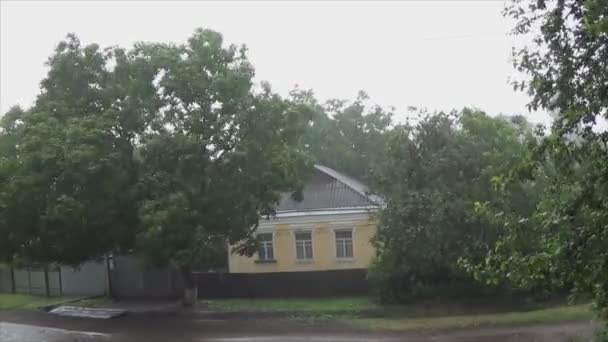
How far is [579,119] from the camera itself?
6633 millimetres

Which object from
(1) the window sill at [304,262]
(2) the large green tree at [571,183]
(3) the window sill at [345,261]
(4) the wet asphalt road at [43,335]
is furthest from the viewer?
(1) the window sill at [304,262]

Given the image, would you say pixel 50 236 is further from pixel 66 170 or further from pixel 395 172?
pixel 395 172

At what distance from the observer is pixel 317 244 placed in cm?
3003

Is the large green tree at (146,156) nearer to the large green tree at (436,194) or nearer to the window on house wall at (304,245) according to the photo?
the large green tree at (436,194)

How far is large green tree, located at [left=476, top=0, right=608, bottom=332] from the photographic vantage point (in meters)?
6.43

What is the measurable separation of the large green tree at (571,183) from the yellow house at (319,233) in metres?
20.6

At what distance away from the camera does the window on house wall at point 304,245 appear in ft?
99.3

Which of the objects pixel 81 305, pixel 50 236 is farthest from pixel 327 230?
pixel 50 236

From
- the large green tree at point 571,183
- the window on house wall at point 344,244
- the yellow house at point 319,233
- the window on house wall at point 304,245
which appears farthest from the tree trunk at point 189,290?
the large green tree at point 571,183

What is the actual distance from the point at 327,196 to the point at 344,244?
2226mm

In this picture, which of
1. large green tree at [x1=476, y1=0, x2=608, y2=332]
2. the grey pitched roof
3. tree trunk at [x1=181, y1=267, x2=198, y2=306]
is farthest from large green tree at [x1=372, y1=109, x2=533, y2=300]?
large green tree at [x1=476, y1=0, x2=608, y2=332]

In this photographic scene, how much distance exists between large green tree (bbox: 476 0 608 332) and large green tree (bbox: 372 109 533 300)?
11.7 m

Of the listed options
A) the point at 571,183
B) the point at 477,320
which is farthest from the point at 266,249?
the point at 571,183

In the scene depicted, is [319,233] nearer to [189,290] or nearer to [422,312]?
[189,290]
